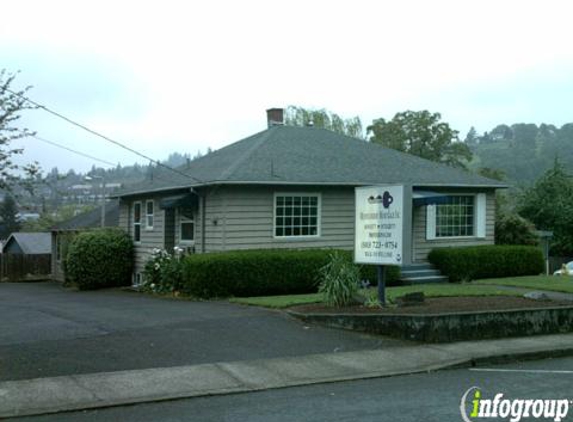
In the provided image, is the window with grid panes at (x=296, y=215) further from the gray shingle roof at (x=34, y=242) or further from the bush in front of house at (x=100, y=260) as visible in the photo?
the gray shingle roof at (x=34, y=242)

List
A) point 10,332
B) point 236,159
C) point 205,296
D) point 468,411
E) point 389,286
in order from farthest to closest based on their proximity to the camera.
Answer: point 236,159 → point 389,286 → point 205,296 → point 10,332 → point 468,411

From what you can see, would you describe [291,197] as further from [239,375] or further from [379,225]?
[239,375]

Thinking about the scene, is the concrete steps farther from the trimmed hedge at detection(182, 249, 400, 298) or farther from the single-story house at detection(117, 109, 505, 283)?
the trimmed hedge at detection(182, 249, 400, 298)

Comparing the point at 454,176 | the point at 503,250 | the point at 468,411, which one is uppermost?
the point at 454,176

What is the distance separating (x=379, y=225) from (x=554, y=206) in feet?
78.5

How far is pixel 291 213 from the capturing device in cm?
2003

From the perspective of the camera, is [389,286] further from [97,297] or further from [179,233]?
[97,297]

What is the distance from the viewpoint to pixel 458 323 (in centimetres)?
1170

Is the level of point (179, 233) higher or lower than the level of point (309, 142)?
lower

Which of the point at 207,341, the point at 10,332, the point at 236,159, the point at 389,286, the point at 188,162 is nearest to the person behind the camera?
the point at 207,341

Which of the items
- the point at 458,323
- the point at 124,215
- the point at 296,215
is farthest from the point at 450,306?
the point at 124,215

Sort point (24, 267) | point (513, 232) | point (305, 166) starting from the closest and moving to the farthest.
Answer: point (305, 166) → point (513, 232) → point (24, 267)

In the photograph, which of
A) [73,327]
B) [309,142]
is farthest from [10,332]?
[309,142]

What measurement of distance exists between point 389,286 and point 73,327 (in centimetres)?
1013
